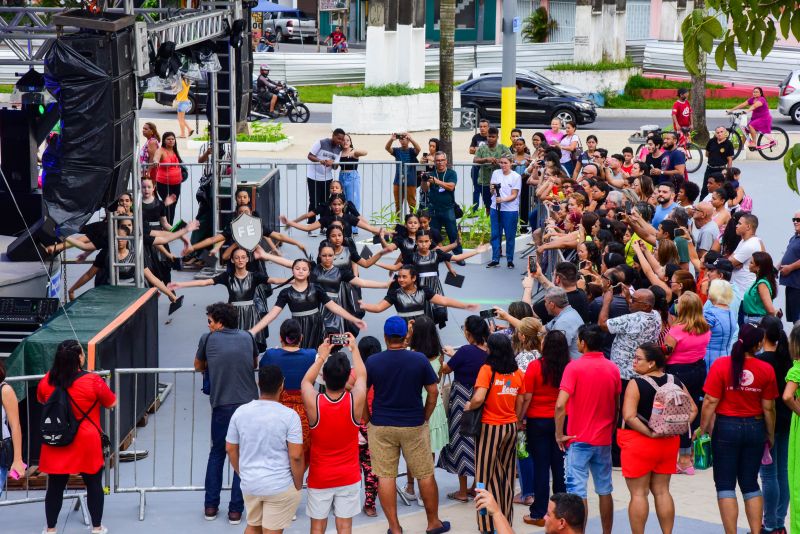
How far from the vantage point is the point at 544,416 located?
8477mm

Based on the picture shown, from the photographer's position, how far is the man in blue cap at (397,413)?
8156mm

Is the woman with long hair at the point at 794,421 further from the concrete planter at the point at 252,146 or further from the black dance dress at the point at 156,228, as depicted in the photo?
the concrete planter at the point at 252,146

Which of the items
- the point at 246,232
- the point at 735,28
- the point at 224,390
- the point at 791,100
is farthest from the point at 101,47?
the point at 791,100

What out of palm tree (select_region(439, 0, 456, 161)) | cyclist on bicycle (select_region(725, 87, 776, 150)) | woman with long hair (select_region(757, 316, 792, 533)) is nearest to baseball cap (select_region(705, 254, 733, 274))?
woman with long hair (select_region(757, 316, 792, 533))

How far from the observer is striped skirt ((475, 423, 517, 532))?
27.4 feet

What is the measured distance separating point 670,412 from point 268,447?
8.73ft

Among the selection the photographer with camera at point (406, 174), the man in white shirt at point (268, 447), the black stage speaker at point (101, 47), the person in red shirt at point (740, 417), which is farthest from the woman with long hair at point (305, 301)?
the photographer with camera at point (406, 174)

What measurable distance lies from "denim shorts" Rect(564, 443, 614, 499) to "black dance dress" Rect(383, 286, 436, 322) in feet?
10.4

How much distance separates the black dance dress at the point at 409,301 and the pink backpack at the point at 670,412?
3.70 m

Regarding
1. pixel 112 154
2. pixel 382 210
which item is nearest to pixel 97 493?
pixel 112 154

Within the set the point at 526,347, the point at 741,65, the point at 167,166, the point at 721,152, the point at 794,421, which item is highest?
the point at 741,65

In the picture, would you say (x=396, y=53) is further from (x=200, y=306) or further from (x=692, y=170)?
(x=200, y=306)

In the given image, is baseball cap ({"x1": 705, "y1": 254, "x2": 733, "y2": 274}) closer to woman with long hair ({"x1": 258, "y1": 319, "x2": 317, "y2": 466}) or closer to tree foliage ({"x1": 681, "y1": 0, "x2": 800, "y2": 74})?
woman with long hair ({"x1": 258, "y1": 319, "x2": 317, "y2": 466})

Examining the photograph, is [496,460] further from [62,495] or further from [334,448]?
[62,495]
